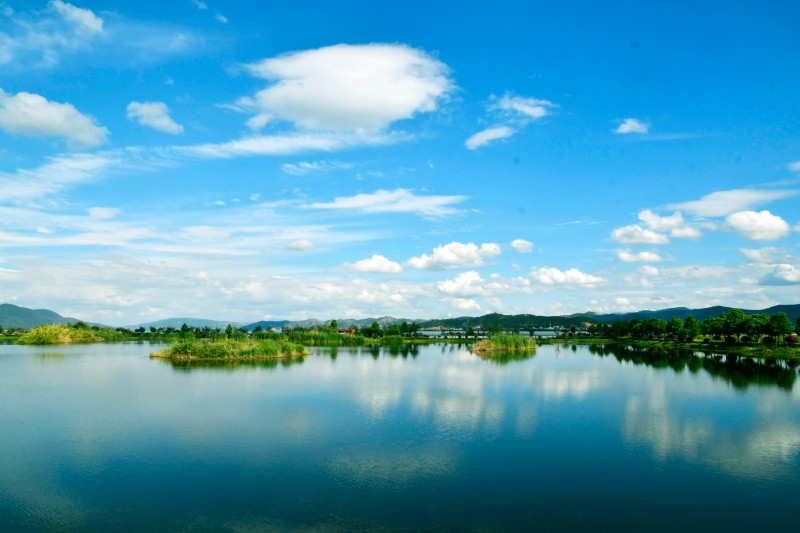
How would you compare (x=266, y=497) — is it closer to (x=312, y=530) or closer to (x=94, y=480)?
(x=312, y=530)

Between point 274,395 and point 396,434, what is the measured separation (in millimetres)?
15641

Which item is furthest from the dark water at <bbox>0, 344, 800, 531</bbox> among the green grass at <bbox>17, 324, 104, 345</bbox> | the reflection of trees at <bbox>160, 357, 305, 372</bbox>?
the green grass at <bbox>17, 324, 104, 345</bbox>

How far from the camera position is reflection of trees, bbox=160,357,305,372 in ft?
190

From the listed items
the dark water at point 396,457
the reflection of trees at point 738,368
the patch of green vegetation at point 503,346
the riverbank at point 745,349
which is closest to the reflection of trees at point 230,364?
the dark water at point 396,457

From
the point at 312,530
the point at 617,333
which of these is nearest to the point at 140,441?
the point at 312,530

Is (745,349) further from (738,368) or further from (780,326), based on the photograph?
(738,368)

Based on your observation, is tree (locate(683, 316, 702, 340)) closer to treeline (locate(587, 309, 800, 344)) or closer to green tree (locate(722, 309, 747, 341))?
treeline (locate(587, 309, 800, 344))

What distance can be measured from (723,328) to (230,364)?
82.0 metres

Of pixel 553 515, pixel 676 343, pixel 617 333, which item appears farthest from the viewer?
pixel 617 333

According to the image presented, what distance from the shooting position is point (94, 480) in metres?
18.6

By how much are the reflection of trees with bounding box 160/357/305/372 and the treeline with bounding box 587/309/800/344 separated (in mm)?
71524

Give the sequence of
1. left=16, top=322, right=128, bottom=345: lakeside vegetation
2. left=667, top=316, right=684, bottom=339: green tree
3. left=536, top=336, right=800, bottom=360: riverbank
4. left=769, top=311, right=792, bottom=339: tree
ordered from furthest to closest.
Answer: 1. left=16, top=322, right=128, bottom=345: lakeside vegetation
2. left=667, top=316, right=684, bottom=339: green tree
3. left=769, top=311, right=792, bottom=339: tree
4. left=536, top=336, right=800, bottom=360: riverbank

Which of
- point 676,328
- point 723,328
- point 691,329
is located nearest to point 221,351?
point 723,328

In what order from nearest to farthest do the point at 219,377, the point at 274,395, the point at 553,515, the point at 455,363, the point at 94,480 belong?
the point at 553,515, the point at 94,480, the point at 274,395, the point at 219,377, the point at 455,363
